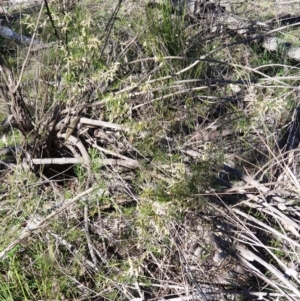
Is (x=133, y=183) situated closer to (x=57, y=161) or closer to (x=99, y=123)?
(x=99, y=123)

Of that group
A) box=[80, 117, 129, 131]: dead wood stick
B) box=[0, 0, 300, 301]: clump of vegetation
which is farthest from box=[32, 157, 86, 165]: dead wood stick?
box=[80, 117, 129, 131]: dead wood stick

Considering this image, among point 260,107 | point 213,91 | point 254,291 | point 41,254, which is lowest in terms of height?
point 254,291

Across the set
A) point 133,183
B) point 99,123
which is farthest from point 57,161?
point 133,183

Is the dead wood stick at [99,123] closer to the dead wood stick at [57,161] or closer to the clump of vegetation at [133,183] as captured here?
the clump of vegetation at [133,183]

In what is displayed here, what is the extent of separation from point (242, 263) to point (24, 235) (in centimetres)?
111

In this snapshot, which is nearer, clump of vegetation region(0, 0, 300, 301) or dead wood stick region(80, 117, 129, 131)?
clump of vegetation region(0, 0, 300, 301)

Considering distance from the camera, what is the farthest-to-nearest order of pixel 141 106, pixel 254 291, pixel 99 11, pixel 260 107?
pixel 99 11, pixel 141 106, pixel 254 291, pixel 260 107

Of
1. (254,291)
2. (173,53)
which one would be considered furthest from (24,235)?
(173,53)

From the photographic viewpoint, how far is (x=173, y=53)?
4125 mm

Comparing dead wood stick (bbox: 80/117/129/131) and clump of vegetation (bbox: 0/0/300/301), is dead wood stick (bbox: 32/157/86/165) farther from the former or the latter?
dead wood stick (bbox: 80/117/129/131)

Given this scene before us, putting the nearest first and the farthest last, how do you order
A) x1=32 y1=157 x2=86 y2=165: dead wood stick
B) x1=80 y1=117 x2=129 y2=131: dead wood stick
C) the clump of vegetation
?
the clump of vegetation < x1=80 y1=117 x2=129 y2=131: dead wood stick < x1=32 y1=157 x2=86 y2=165: dead wood stick

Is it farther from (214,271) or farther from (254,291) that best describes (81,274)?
(254,291)

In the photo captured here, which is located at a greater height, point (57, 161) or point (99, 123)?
point (99, 123)

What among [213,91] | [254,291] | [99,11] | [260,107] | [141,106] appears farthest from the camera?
[99,11]
